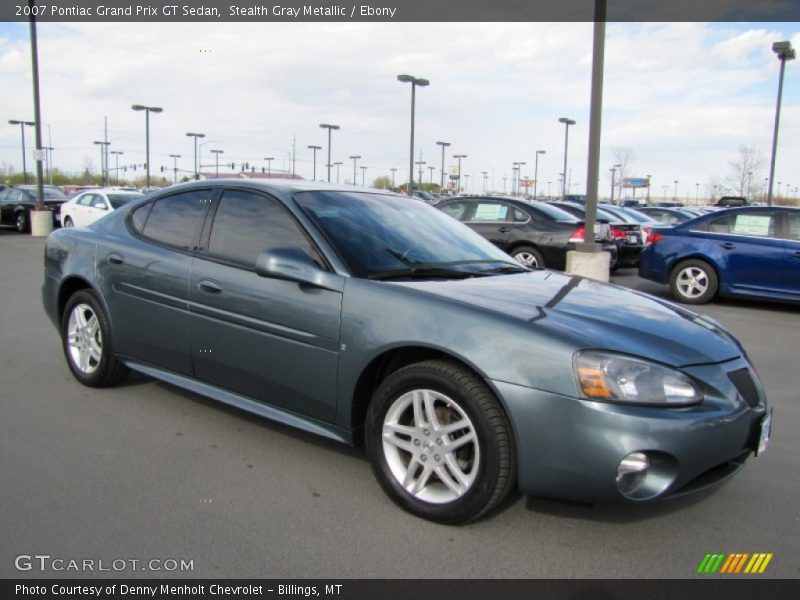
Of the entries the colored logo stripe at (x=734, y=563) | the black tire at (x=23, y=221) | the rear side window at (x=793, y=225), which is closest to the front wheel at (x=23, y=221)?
the black tire at (x=23, y=221)

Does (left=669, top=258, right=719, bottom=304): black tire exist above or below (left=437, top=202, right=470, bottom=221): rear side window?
below

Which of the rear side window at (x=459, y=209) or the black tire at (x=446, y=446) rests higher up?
the rear side window at (x=459, y=209)

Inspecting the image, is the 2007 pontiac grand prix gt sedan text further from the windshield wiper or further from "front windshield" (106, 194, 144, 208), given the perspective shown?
→ "front windshield" (106, 194, 144, 208)

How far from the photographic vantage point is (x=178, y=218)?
14.2ft

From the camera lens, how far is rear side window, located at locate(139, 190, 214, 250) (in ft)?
13.6

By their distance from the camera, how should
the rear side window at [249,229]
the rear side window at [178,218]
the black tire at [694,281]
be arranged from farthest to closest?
1. the black tire at [694,281]
2. the rear side window at [178,218]
3. the rear side window at [249,229]

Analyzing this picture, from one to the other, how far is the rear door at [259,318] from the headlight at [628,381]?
46.6 inches

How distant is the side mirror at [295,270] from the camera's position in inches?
130

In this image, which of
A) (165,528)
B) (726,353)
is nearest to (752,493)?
(726,353)

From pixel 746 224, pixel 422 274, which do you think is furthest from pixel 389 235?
pixel 746 224

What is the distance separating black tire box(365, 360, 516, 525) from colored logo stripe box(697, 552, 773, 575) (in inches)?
32.8

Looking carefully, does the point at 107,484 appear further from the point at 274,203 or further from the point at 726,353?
the point at 726,353

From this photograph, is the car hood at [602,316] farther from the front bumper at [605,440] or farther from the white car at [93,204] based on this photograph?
the white car at [93,204]

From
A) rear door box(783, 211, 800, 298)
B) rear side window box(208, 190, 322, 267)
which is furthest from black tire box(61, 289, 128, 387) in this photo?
rear door box(783, 211, 800, 298)
